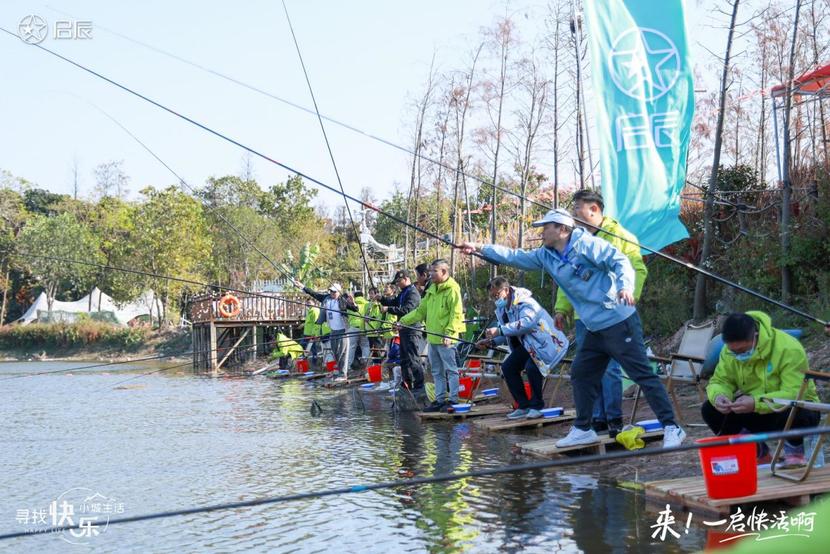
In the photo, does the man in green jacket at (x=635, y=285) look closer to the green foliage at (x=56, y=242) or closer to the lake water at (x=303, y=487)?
the lake water at (x=303, y=487)

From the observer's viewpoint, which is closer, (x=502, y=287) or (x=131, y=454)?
(x=131, y=454)

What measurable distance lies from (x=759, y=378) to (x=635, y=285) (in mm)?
1962

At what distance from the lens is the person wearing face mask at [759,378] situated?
5453 mm

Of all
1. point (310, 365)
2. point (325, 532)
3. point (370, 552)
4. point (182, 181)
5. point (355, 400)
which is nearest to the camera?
point (370, 552)

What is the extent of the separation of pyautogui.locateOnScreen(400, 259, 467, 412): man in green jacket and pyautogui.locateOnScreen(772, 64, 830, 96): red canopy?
218 inches

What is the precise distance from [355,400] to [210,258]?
35798mm

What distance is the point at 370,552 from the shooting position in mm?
4805

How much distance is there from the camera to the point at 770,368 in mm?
5527

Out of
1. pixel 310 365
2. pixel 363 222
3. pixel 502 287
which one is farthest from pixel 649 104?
pixel 363 222

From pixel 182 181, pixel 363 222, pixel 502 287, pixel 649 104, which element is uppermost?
pixel 363 222

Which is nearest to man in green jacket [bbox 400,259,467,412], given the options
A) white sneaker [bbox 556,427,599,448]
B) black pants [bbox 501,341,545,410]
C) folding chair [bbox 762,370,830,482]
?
black pants [bbox 501,341,545,410]

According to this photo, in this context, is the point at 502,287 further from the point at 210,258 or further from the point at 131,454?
the point at 210,258

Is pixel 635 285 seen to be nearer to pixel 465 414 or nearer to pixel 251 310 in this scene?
pixel 465 414

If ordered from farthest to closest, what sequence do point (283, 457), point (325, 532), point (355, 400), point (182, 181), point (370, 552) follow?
point (355, 400)
point (182, 181)
point (283, 457)
point (325, 532)
point (370, 552)
